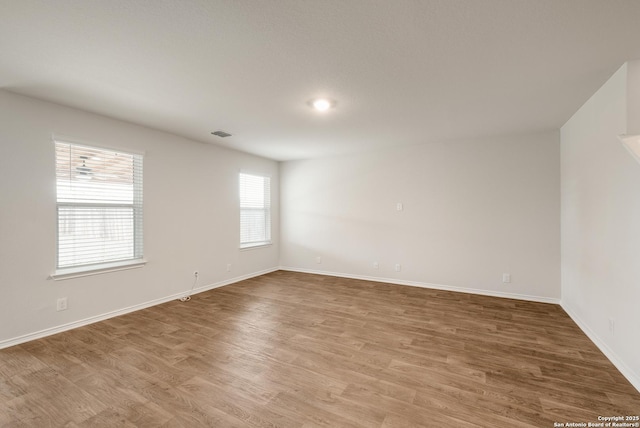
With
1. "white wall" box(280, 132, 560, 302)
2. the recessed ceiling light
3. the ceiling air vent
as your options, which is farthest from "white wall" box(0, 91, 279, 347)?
the recessed ceiling light

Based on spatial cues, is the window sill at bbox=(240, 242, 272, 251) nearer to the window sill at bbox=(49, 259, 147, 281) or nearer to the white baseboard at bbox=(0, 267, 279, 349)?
the white baseboard at bbox=(0, 267, 279, 349)

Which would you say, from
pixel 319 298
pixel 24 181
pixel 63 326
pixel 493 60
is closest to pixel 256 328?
pixel 319 298

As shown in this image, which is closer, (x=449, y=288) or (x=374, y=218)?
(x=449, y=288)

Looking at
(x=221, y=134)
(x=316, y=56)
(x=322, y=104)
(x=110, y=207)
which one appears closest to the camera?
(x=316, y=56)

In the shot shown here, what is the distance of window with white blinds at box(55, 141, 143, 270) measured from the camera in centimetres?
300

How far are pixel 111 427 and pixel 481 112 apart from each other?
427 centimetres

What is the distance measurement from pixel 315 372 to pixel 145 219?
9.85 feet

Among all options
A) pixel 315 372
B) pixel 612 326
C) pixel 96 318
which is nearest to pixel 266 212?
pixel 96 318

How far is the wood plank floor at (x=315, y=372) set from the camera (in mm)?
1713

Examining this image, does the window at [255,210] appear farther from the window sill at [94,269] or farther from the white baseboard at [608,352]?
the white baseboard at [608,352]

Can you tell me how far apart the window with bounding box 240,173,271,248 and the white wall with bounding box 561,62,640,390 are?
194 inches

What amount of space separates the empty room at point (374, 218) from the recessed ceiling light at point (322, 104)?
0.03 meters

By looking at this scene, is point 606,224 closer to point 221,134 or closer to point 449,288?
point 449,288

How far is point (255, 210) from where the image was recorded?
5.64m
